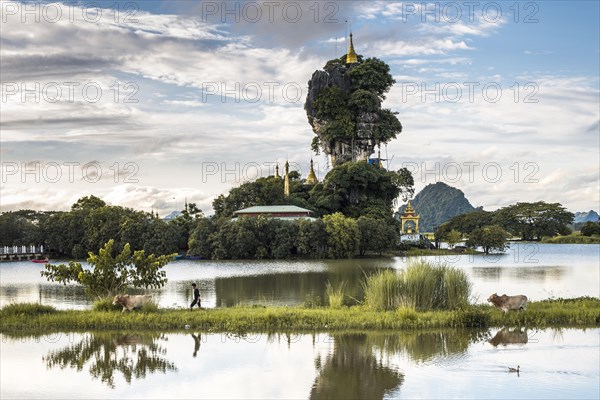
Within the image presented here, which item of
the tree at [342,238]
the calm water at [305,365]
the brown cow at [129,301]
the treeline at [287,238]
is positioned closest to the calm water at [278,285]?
the brown cow at [129,301]

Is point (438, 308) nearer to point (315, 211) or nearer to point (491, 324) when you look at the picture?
Result: point (491, 324)

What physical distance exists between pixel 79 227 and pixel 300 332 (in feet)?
174

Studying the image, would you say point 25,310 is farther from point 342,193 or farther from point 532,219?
point 532,219

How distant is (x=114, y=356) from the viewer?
50.0 feet

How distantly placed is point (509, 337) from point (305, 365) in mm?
5505

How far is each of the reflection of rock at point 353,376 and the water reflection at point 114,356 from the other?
10.2 ft

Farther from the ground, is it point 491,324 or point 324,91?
point 324,91

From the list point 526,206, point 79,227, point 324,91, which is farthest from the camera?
point 526,206

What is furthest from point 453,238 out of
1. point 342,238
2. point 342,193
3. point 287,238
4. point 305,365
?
point 305,365

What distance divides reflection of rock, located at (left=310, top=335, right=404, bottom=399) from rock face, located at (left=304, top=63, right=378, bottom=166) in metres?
63.3

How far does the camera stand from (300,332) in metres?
17.6

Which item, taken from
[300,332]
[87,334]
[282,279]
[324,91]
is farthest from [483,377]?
[324,91]

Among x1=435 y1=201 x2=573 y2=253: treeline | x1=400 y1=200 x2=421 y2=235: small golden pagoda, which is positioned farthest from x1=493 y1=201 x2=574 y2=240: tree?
x1=400 y1=200 x2=421 y2=235: small golden pagoda

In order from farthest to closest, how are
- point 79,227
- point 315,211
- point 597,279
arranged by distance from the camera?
point 315,211, point 79,227, point 597,279
